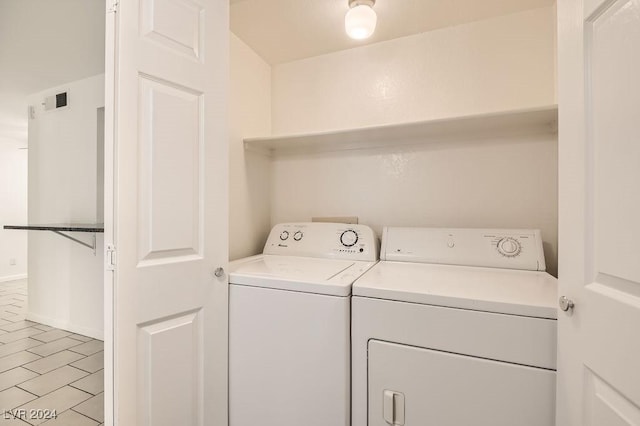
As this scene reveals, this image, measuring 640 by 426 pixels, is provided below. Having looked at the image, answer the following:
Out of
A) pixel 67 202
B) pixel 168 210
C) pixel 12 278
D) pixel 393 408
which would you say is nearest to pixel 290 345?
pixel 393 408

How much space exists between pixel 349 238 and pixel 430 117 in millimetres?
916

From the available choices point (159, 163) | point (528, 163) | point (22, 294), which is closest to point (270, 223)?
point (159, 163)

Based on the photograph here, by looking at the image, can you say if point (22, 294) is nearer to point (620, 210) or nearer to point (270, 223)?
point (270, 223)

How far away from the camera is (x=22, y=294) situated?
3.44 m

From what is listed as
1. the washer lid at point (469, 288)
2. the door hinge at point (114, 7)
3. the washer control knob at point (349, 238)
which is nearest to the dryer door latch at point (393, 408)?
the washer lid at point (469, 288)

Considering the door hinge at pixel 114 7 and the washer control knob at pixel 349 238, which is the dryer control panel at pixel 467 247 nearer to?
the washer control knob at pixel 349 238

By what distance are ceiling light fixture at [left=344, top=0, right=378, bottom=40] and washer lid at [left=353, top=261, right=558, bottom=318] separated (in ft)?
4.07

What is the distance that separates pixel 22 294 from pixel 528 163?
524cm

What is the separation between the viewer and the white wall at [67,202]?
8.49 feet

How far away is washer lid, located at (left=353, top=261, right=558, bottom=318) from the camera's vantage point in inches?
36.5

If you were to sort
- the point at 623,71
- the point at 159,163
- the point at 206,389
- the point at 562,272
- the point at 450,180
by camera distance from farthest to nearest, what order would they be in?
1. the point at 450,180
2. the point at 206,389
3. the point at 159,163
4. the point at 562,272
5. the point at 623,71

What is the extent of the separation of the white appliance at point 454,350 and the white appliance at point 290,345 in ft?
0.23

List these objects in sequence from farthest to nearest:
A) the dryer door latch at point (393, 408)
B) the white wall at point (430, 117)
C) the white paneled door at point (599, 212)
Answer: the white wall at point (430, 117) → the dryer door latch at point (393, 408) → the white paneled door at point (599, 212)

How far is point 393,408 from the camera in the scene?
3.44ft
